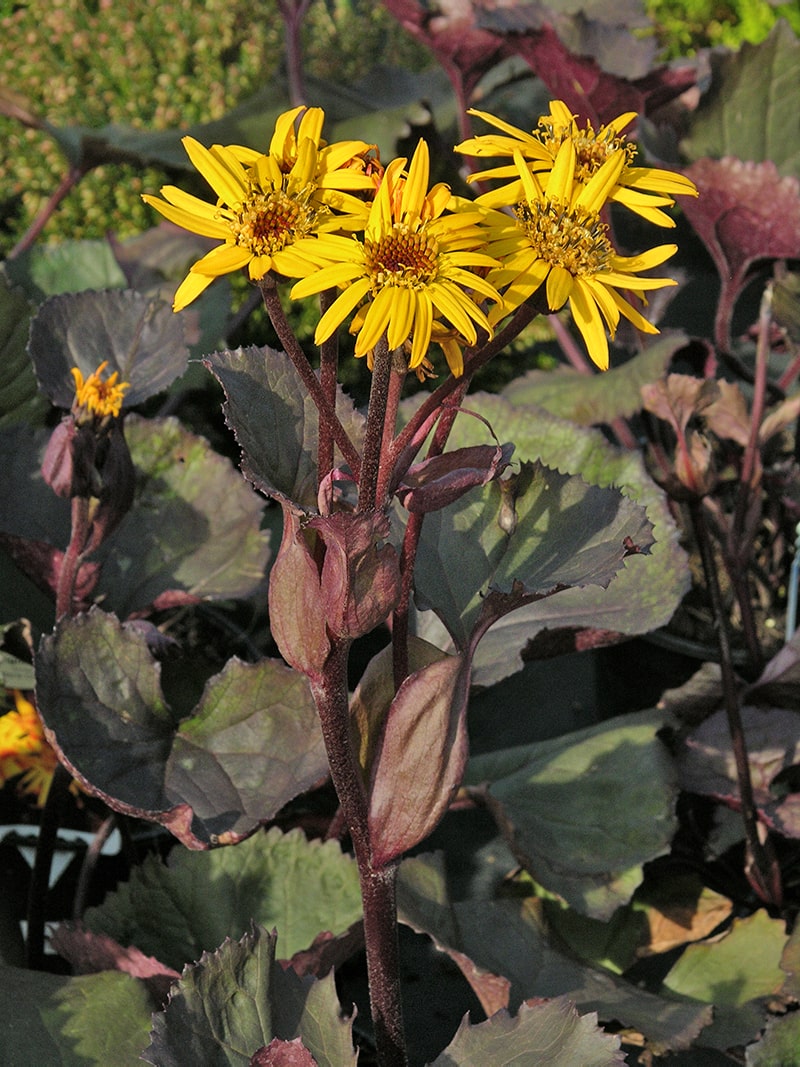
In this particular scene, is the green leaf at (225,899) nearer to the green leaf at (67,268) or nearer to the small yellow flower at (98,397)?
the small yellow flower at (98,397)

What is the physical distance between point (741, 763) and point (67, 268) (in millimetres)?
913

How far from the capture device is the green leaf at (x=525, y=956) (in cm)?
77

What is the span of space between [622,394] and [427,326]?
0.72 metres

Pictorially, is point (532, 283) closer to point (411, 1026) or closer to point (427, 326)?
point (427, 326)

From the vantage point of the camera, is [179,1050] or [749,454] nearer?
[179,1050]

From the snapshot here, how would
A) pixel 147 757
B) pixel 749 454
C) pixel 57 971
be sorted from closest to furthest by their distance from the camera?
pixel 147 757 → pixel 57 971 → pixel 749 454

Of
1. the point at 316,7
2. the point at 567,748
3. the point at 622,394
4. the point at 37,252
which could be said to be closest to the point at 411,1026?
the point at 567,748

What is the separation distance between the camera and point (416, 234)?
49cm

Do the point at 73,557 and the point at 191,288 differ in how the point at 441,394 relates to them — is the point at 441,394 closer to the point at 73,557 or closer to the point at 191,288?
the point at 191,288

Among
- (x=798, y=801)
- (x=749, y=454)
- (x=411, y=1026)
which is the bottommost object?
(x=411, y=1026)

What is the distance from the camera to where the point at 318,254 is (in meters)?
0.49

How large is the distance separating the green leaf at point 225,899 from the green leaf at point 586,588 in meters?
0.19

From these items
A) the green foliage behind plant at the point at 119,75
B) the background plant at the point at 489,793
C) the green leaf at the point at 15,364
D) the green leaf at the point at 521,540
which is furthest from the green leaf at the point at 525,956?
the green foliage behind plant at the point at 119,75

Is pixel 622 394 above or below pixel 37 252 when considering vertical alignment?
below
